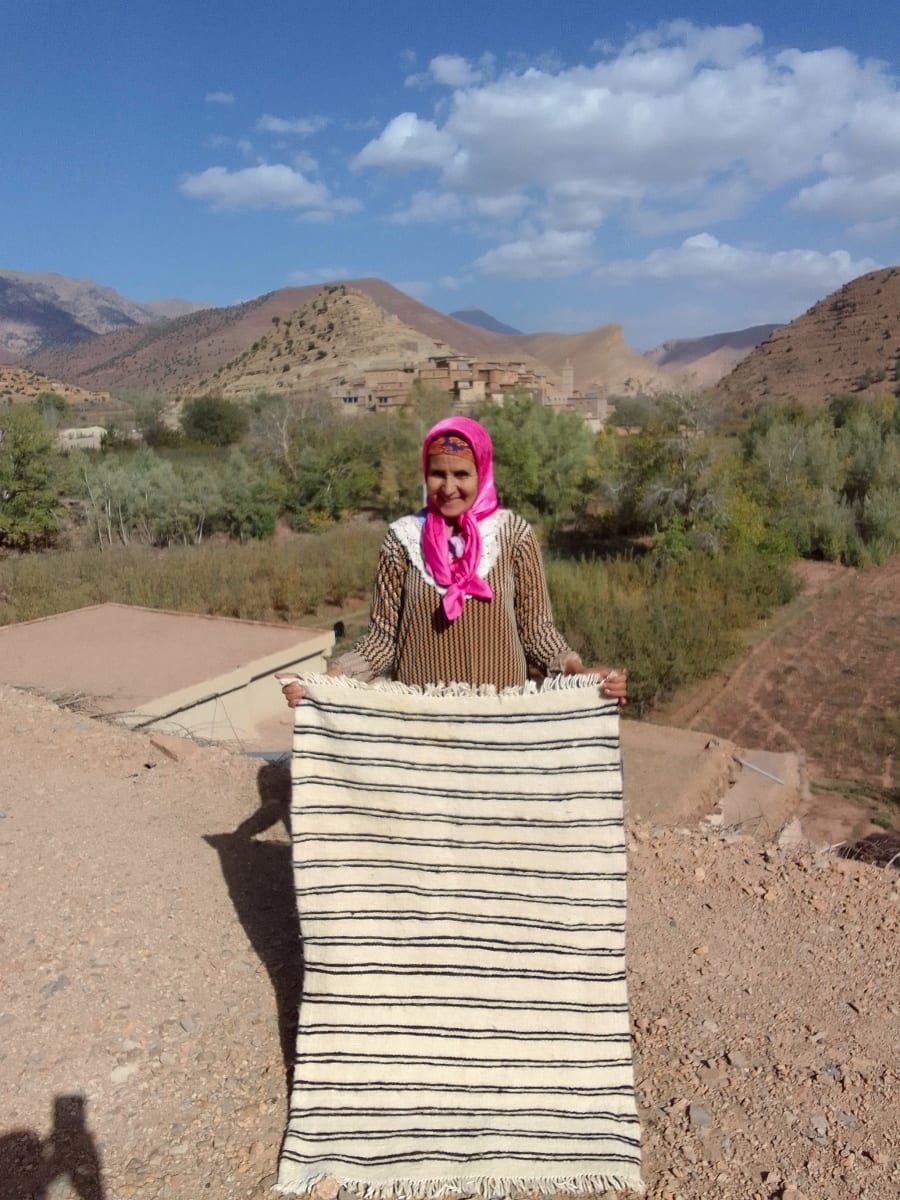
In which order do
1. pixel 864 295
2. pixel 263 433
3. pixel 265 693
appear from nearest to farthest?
1. pixel 265 693
2. pixel 263 433
3. pixel 864 295

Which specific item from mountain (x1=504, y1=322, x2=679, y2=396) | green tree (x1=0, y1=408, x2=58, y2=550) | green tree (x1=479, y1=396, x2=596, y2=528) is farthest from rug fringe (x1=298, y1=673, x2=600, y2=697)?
mountain (x1=504, y1=322, x2=679, y2=396)

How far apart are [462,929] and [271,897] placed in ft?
4.61

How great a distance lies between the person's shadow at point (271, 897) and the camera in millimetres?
2699

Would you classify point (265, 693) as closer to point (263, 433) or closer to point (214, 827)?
point (214, 827)

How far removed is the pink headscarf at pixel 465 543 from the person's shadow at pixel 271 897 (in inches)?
51.8

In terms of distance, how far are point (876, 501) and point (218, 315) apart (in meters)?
76.9

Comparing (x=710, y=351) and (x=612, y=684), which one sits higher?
(x=710, y=351)

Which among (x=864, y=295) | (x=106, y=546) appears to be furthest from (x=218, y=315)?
(x=106, y=546)

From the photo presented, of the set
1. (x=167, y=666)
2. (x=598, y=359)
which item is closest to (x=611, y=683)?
(x=167, y=666)

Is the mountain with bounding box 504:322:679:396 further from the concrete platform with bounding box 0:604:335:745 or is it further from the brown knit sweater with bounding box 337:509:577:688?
the brown knit sweater with bounding box 337:509:577:688

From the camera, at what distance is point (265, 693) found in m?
8.30

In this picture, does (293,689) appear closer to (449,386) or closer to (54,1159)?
(54,1159)

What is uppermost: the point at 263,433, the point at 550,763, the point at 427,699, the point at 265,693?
the point at 263,433

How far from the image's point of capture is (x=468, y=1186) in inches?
78.2
